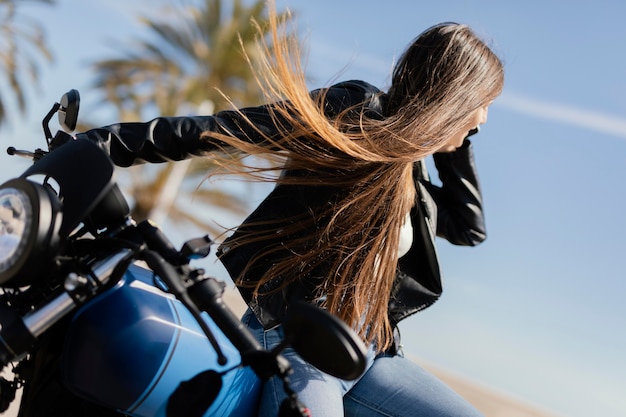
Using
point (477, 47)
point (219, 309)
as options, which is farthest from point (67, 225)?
A: point (477, 47)

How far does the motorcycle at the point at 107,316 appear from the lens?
4.45 feet

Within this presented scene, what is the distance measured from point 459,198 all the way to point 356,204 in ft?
4.02

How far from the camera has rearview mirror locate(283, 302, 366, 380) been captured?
1.25 m

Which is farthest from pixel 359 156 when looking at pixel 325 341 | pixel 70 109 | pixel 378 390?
pixel 325 341

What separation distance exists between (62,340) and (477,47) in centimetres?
201

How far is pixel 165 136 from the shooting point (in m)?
2.02

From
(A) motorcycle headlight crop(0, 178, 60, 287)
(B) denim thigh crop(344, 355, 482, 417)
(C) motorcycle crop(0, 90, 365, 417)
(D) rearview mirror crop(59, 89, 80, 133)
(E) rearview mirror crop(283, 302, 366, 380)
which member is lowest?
(B) denim thigh crop(344, 355, 482, 417)

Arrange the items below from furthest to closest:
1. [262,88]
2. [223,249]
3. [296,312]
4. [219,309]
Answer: [262,88]
[223,249]
[219,309]
[296,312]

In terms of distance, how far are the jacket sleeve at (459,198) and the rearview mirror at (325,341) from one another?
7.86ft

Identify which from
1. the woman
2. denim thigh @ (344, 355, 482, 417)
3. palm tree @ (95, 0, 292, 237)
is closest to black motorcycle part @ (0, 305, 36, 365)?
the woman

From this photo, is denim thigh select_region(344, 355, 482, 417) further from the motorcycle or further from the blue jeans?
the motorcycle

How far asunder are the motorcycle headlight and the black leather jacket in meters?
0.40

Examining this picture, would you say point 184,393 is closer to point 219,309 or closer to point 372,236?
point 219,309

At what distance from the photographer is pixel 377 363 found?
2584mm
